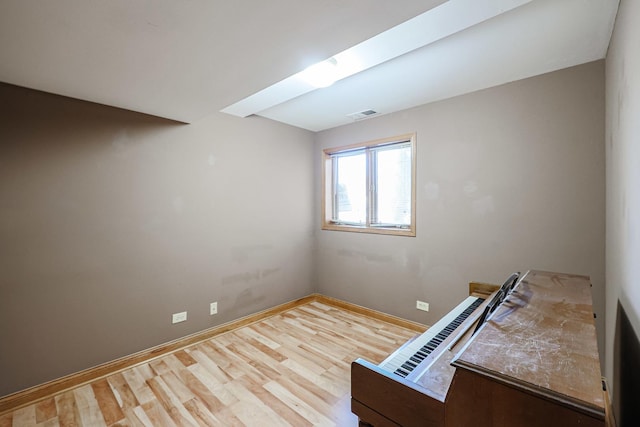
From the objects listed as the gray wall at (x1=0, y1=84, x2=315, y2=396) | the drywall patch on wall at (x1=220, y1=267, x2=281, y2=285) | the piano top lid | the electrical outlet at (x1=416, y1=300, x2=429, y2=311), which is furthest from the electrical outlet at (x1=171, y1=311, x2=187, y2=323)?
the piano top lid

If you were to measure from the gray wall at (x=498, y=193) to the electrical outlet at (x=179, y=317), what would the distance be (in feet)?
6.72

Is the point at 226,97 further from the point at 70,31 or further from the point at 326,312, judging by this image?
the point at 326,312

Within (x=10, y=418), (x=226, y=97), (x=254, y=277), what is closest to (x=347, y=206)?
(x=254, y=277)

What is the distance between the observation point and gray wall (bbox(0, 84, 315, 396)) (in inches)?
77.9

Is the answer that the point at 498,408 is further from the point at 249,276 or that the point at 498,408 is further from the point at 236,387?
the point at 249,276

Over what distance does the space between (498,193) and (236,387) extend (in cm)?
271

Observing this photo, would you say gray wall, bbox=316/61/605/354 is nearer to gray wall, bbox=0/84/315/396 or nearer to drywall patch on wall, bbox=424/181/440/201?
drywall patch on wall, bbox=424/181/440/201

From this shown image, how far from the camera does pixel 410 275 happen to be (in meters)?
3.09

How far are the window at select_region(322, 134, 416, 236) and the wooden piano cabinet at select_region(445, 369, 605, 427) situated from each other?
2419 mm

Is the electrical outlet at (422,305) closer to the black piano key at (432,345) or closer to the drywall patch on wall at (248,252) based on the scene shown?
the black piano key at (432,345)

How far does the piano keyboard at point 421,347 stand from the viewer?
1.14 meters

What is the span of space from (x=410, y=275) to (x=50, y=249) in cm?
320

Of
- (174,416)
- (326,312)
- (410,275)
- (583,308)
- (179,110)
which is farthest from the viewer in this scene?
(326,312)

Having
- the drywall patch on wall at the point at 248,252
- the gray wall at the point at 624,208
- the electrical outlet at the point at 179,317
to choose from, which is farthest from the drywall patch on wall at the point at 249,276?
the gray wall at the point at 624,208
